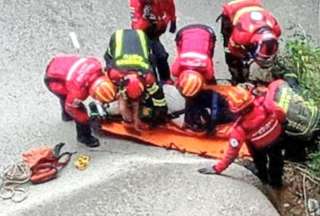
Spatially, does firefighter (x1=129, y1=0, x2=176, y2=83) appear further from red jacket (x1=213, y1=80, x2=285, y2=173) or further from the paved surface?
red jacket (x1=213, y1=80, x2=285, y2=173)

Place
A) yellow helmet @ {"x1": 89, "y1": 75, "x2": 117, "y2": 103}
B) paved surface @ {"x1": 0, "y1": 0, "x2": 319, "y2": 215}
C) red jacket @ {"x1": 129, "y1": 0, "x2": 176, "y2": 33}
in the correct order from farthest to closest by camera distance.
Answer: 1. red jacket @ {"x1": 129, "y1": 0, "x2": 176, "y2": 33}
2. yellow helmet @ {"x1": 89, "y1": 75, "x2": 117, "y2": 103}
3. paved surface @ {"x1": 0, "y1": 0, "x2": 319, "y2": 215}

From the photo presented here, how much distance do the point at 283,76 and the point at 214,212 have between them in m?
1.42

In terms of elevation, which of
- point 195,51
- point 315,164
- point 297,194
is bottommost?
point 297,194

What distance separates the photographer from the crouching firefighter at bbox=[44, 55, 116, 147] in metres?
5.56

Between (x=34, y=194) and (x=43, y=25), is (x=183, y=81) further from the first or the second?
(x=43, y=25)

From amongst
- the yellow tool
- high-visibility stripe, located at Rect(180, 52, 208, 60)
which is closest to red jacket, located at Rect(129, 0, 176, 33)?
high-visibility stripe, located at Rect(180, 52, 208, 60)

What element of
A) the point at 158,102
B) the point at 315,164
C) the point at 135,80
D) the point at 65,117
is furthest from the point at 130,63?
the point at 315,164

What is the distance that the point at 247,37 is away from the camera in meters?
5.96

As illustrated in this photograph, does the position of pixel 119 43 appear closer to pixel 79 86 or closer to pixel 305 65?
pixel 79 86

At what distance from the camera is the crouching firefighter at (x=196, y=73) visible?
570 centimetres

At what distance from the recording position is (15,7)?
23.8 feet

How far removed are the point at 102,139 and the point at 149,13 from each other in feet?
2.77

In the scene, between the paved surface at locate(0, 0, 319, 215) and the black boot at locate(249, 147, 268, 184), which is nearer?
the paved surface at locate(0, 0, 319, 215)

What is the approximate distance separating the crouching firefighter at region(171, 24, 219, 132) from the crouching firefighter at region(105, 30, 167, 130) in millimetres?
155
